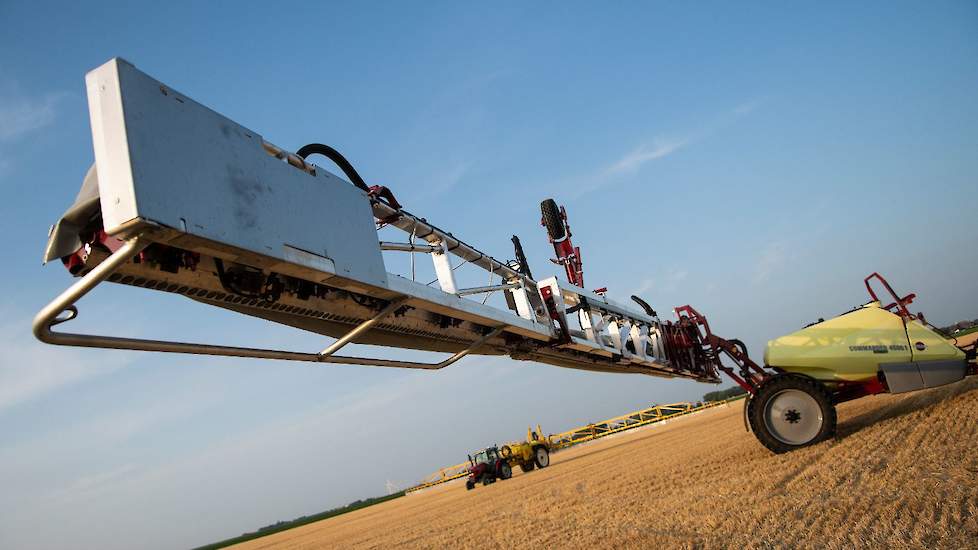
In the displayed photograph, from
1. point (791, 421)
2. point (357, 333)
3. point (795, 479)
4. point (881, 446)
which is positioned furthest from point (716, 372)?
point (357, 333)

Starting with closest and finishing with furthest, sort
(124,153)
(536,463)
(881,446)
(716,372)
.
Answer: (124,153) → (881,446) → (716,372) → (536,463)

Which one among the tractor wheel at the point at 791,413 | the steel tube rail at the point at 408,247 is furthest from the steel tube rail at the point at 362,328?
the tractor wheel at the point at 791,413

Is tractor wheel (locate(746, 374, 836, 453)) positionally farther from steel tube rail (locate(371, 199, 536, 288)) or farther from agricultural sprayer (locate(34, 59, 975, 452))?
steel tube rail (locate(371, 199, 536, 288))

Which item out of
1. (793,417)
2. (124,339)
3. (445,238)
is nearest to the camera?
(124,339)

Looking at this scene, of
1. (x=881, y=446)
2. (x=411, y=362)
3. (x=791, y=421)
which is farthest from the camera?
(x=791, y=421)

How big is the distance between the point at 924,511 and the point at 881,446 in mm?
3724

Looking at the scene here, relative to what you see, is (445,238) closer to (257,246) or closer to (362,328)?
(362,328)

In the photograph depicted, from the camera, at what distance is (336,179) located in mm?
4961

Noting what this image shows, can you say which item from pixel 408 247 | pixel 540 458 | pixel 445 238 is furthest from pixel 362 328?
pixel 540 458

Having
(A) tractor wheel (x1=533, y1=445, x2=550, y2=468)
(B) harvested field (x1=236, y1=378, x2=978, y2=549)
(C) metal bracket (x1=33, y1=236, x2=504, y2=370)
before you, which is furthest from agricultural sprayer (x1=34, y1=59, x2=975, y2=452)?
(A) tractor wheel (x1=533, y1=445, x2=550, y2=468)

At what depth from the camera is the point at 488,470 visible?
27688 mm

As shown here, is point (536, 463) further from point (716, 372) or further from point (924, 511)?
point (924, 511)

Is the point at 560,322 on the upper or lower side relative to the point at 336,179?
lower

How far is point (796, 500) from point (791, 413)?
12.7ft
